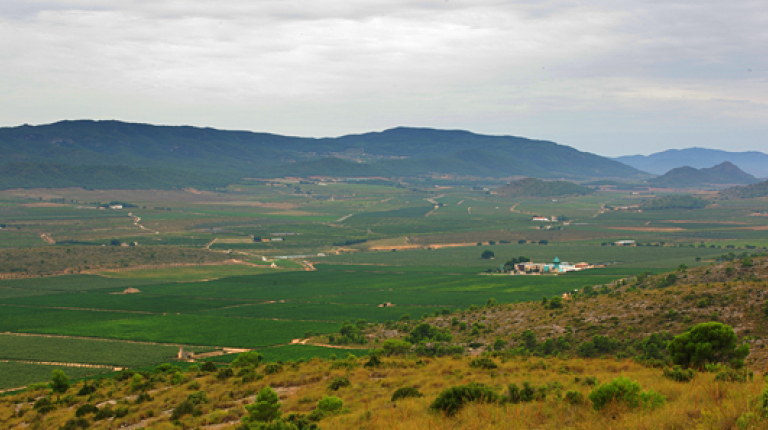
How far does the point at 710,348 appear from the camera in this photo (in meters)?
24.5

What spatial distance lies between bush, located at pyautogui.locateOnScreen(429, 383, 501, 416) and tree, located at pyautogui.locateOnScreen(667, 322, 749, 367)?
12005 mm

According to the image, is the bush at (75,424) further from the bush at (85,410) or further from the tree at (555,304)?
the tree at (555,304)

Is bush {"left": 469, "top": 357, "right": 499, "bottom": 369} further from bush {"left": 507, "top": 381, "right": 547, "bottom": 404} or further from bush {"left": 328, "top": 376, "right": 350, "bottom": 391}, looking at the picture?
bush {"left": 507, "top": 381, "right": 547, "bottom": 404}

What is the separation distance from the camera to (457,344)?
48.9 metres

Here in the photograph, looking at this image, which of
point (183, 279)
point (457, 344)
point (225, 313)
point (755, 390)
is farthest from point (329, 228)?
point (755, 390)

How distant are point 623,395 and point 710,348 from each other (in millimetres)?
13232

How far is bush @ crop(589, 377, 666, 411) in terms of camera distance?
44.4ft

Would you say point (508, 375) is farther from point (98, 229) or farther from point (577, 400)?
point (98, 229)

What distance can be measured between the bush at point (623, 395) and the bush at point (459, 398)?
9.25 feet

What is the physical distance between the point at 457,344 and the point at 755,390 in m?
36.7

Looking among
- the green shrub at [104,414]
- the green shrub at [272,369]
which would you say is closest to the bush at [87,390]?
the green shrub at [104,414]

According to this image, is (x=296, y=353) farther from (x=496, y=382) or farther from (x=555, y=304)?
(x=496, y=382)

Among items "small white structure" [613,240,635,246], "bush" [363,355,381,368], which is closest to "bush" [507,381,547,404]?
"bush" [363,355,381,368]

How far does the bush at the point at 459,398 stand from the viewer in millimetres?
15766
